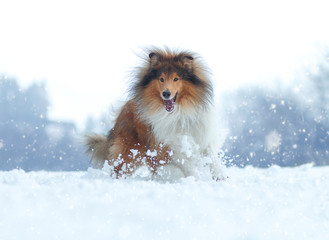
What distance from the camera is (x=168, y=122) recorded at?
540 centimetres

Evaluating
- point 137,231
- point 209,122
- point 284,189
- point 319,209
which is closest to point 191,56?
point 209,122

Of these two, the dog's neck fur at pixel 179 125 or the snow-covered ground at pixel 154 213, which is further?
the dog's neck fur at pixel 179 125

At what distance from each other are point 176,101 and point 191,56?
727mm

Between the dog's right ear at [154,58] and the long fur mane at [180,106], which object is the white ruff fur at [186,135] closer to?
the long fur mane at [180,106]

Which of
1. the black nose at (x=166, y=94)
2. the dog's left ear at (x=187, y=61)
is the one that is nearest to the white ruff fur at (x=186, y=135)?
the black nose at (x=166, y=94)

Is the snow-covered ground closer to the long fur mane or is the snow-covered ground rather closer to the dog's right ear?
the long fur mane

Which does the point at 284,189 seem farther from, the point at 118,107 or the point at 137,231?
the point at 118,107

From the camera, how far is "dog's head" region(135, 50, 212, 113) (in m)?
5.34

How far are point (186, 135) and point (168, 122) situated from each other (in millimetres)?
301

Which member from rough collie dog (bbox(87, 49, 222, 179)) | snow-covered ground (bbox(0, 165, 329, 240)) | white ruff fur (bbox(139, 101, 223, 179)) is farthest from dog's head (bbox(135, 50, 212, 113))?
snow-covered ground (bbox(0, 165, 329, 240))

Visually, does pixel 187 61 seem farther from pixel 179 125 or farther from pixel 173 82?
pixel 179 125

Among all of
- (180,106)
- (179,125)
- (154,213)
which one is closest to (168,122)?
(179,125)

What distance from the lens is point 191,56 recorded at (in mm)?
5660

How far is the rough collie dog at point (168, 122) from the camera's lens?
5316 mm
